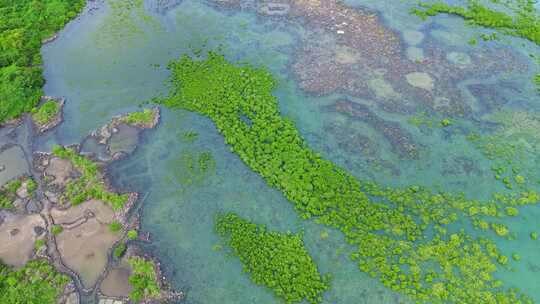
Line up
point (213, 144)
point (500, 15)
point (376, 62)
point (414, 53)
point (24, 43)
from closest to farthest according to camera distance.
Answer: point (213, 144) < point (376, 62) < point (414, 53) < point (24, 43) < point (500, 15)

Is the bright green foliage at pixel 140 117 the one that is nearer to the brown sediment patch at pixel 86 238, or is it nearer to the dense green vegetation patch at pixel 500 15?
the brown sediment patch at pixel 86 238

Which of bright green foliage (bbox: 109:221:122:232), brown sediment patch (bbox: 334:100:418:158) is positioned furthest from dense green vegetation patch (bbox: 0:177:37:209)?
brown sediment patch (bbox: 334:100:418:158)

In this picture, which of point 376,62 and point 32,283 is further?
point 376,62

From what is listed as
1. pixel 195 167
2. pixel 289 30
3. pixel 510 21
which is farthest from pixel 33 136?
pixel 510 21

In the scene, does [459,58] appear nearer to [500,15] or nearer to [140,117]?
[500,15]

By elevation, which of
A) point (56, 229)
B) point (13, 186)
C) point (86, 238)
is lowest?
point (86, 238)

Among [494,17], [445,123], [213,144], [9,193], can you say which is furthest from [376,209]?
[494,17]

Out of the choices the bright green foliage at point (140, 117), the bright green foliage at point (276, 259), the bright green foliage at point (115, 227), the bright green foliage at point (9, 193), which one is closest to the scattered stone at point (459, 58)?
the bright green foliage at point (276, 259)
